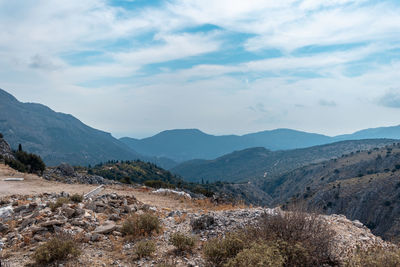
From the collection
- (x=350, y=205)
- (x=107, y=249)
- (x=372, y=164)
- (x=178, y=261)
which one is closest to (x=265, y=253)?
(x=178, y=261)

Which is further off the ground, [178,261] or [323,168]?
[178,261]

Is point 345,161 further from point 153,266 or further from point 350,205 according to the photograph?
point 153,266

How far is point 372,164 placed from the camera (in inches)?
4422

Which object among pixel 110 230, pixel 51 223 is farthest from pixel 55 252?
pixel 110 230

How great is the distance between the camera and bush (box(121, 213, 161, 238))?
10.2 meters

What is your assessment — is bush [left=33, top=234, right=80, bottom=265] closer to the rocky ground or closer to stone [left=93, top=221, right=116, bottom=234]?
the rocky ground

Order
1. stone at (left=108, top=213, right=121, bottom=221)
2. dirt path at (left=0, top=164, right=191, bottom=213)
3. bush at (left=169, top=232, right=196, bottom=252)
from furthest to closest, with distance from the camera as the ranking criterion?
dirt path at (left=0, top=164, right=191, bottom=213)
stone at (left=108, top=213, right=121, bottom=221)
bush at (left=169, top=232, right=196, bottom=252)

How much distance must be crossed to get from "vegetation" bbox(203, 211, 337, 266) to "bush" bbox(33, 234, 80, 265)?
3.78 meters

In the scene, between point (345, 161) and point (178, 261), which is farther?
point (345, 161)

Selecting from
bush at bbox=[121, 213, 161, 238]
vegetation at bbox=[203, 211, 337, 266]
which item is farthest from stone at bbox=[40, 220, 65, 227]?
vegetation at bbox=[203, 211, 337, 266]

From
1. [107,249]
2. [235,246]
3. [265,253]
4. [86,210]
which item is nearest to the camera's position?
[265,253]

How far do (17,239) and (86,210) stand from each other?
2.81 metres

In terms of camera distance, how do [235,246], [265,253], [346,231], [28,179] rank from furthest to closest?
[28,179], [346,231], [235,246], [265,253]

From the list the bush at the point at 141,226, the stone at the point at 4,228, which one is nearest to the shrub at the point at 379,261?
the bush at the point at 141,226
